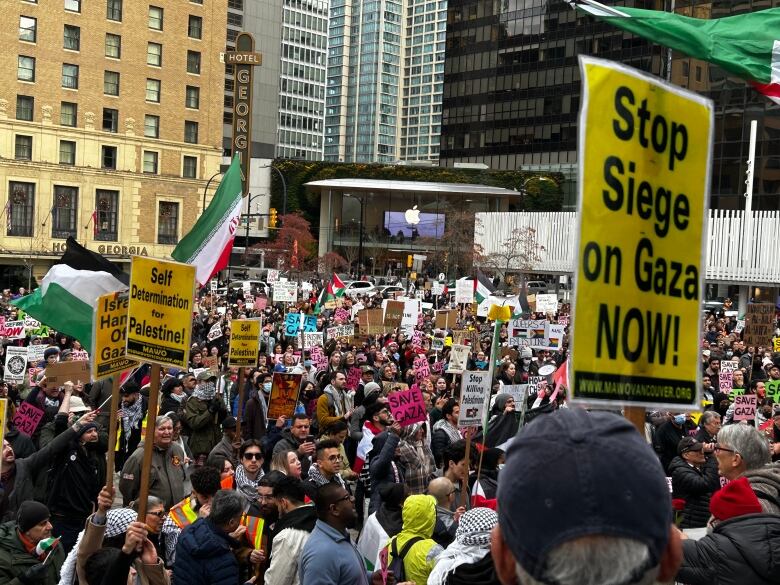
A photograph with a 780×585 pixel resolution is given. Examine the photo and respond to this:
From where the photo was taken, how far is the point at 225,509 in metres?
5.73

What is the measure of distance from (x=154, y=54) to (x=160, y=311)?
6288 centimetres

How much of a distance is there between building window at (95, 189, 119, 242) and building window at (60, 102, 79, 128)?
4716mm

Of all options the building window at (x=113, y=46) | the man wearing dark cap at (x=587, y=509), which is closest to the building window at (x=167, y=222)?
the building window at (x=113, y=46)

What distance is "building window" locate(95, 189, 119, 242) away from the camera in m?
63.2

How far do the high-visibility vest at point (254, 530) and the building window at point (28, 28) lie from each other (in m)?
59.5

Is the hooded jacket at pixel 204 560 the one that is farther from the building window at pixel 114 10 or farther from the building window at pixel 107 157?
the building window at pixel 114 10

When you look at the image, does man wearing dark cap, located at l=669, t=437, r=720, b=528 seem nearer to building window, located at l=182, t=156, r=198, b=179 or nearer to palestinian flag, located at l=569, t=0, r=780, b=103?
palestinian flag, located at l=569, t=0, r=780, b=103

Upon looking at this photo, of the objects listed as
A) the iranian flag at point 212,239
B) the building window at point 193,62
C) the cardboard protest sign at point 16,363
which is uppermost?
the building window at point 193,62

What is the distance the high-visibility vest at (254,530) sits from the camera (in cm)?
649

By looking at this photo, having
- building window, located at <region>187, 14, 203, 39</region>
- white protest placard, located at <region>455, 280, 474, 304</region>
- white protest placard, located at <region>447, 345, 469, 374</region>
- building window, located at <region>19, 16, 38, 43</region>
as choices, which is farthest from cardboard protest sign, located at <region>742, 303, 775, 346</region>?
building window, located at <region>187, 14, 203, 39</region>

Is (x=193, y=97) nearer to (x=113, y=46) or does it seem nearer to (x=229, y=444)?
(x=113, y=46)

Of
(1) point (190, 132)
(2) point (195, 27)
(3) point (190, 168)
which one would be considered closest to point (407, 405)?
(3) point (190, 168)

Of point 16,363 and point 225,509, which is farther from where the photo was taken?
point 16,363

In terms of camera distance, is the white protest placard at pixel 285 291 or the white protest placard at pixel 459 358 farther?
the white protest placard at pixel 285 291
